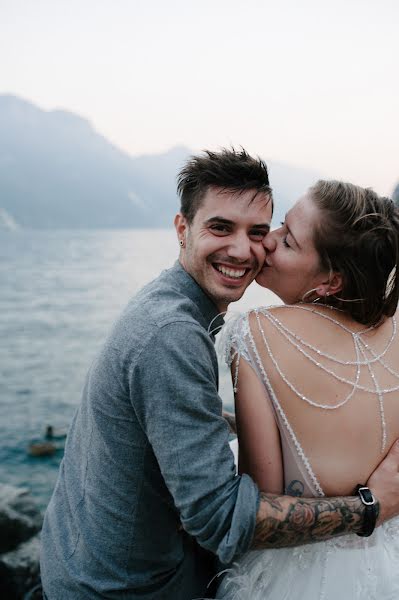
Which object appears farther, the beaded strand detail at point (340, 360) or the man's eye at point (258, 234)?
the man's eye at point (258, 234)

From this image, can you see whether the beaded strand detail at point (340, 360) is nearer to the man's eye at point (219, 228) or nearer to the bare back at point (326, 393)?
the bare back at point (326, 393)

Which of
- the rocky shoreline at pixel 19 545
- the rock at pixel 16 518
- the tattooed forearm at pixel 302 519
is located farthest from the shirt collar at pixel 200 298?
the rock at pixel 16 518

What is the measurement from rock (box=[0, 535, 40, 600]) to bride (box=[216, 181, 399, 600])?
369 centimetres

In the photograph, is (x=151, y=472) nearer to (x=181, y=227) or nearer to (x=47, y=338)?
(x=181, y=227)

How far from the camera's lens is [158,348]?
5.50ft

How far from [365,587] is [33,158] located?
183568 mm

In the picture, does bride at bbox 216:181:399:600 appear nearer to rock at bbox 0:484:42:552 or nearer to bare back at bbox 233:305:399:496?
bare back at bbox 233:305:399:496

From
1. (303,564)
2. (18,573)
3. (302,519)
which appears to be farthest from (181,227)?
(18,573)

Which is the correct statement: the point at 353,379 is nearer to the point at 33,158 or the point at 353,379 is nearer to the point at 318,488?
the point at 318,488

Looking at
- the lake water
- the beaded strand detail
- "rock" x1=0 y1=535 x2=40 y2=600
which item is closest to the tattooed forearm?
the beaded strand detail

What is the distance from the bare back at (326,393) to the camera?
196 cm

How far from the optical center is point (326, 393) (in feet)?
6.43

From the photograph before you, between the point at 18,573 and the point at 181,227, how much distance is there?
418 centimetres

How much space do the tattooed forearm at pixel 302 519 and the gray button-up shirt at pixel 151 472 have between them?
9 cm
